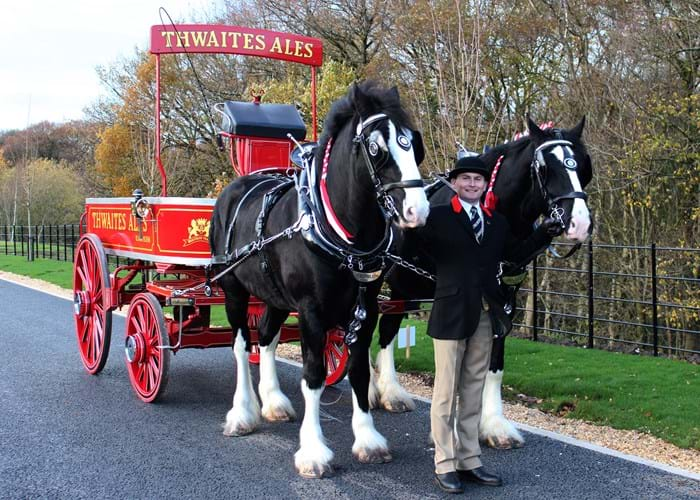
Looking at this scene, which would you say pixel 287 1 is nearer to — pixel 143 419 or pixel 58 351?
pixel 58 351

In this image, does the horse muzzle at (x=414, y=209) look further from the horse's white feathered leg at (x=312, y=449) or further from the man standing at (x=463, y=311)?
the horse's white feathered leg at (x=312, y=449)

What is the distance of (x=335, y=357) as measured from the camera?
6.68 metres

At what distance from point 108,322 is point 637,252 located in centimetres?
975

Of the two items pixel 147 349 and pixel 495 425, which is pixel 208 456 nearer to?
pixel 147 349

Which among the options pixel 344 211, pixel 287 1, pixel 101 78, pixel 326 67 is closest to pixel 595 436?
pixel 344 211

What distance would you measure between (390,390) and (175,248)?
2.24 metres

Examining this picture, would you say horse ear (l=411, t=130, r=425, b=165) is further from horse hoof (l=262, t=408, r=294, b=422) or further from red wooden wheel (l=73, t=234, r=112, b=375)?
red wooden wheel (l=73, t=234, r=112, b=375)

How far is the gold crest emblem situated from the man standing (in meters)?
2.71

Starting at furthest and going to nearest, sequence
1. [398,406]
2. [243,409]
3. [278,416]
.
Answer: [398,406] < [278,416] < [243,409]

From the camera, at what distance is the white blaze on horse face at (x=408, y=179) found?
3.48m

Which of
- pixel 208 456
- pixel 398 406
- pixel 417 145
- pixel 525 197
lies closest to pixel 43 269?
pixel 398 406

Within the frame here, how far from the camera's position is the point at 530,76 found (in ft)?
47.2

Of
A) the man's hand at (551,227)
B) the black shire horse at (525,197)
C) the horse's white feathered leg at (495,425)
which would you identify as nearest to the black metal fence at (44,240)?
the black shire horse at (525,197)

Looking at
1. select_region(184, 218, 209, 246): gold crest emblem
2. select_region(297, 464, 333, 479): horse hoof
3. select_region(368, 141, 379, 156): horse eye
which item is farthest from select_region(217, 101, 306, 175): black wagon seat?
select_region(297, 464, 333, 479): horse hoof
